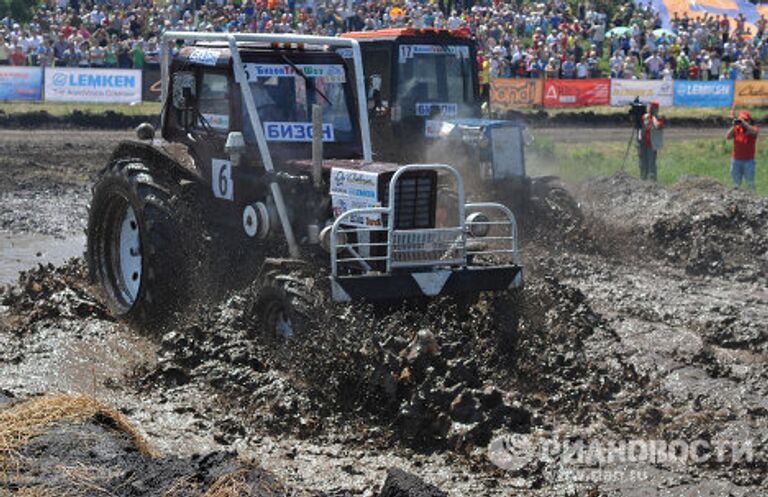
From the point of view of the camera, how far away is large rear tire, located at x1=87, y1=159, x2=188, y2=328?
32.2ft

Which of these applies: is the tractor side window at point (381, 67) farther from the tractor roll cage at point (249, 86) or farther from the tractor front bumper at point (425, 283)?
the tractor front bumper at point (425, 283)

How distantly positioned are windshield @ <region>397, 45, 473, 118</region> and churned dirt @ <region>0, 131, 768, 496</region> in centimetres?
448

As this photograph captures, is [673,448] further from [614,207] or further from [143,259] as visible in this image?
[614,207]

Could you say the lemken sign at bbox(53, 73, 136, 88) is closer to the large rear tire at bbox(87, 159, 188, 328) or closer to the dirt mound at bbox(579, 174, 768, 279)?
the dirt mound at bbox(579, 174, 768, 279)

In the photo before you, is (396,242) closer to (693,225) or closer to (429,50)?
(429,50)

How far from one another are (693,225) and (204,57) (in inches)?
293

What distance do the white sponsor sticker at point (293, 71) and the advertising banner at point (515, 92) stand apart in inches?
802

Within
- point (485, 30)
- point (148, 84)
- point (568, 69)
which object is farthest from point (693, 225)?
point (485, 30)

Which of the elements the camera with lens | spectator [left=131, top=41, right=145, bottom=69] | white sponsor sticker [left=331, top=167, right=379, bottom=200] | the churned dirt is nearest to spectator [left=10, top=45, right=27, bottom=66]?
spectator [left=131, top=41, right=145, bottom=69]

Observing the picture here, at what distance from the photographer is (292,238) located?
9.07 metres

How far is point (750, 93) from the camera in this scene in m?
33.7

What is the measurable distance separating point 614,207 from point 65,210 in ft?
25.7

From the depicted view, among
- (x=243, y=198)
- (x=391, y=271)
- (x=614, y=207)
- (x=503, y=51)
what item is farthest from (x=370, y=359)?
(x=503, y=51)

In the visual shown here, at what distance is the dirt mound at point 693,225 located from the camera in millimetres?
13984
